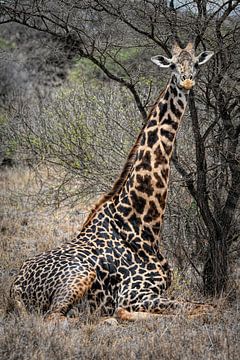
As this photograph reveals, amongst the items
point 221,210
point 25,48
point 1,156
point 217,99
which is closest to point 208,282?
point 221,210

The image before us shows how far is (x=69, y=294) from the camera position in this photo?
6.05 meters

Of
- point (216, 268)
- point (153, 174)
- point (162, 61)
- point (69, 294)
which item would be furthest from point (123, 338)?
point (162, 61)

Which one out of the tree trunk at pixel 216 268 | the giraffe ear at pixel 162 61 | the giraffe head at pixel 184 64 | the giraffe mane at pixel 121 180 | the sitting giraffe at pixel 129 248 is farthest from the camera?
the tree trunk at pixel 216 268

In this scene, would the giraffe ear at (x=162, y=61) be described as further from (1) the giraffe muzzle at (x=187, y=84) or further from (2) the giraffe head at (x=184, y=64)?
(1) the giraffe muzzle at (x=187, y=84)

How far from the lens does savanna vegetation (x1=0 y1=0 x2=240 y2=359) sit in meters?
5.21

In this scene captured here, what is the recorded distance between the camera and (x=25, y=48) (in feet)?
79.6

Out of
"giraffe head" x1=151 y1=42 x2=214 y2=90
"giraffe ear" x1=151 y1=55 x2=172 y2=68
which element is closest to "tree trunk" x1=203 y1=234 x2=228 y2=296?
"giraffe head" x1=151 y1=42 x2=214 y2=90

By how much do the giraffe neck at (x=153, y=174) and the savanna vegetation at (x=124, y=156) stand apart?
1.45 feet

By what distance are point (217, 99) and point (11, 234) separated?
18.3 feet

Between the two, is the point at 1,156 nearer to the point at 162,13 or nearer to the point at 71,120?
the point at 71,120

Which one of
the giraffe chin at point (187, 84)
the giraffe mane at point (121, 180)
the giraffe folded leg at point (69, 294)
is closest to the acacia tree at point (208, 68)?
the giraffe chin at point (187, 84)

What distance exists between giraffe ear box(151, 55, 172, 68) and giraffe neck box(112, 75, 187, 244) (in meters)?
0.21

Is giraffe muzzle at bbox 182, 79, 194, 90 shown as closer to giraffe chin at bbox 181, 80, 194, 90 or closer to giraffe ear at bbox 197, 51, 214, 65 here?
giraffe chin at bbox 181, 80, 194, 90

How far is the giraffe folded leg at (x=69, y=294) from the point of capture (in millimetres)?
5969
